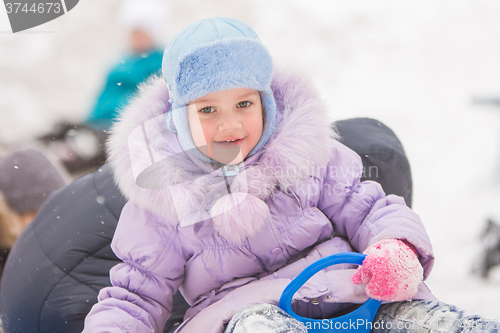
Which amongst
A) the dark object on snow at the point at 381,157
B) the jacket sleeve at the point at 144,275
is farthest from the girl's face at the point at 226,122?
the dark object on snow at the point at 381,157

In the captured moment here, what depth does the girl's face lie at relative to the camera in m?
0.83

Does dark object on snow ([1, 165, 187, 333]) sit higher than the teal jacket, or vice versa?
the teal jacket

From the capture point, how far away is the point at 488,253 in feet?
4.42

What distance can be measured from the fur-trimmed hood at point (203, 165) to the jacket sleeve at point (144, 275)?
0.04 meters

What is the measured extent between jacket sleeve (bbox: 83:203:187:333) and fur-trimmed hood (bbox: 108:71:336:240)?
0.04 meters

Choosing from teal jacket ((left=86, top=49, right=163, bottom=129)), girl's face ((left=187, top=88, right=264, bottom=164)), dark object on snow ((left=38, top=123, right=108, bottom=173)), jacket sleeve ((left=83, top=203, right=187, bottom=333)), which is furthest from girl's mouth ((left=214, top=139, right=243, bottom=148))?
dark object on snow ((left=38, top=123, right=108, bottom=173))

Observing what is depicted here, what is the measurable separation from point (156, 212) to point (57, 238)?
47cm

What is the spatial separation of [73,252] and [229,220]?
0.56m

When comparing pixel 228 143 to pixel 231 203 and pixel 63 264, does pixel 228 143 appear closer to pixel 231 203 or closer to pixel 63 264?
pixel 231 203

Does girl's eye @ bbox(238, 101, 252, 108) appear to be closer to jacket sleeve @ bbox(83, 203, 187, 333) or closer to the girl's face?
the girl's face

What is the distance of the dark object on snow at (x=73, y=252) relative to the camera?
110 cm

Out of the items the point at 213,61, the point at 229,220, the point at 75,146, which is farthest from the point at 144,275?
the point at 75,146

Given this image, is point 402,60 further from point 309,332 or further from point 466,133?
point 309,332

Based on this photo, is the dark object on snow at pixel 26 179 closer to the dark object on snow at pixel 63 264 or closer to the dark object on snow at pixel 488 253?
the dark object on snow at pixel 63 264
